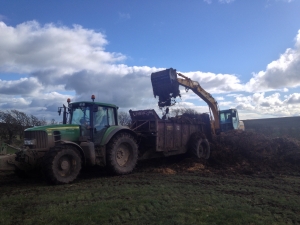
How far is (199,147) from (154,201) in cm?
787

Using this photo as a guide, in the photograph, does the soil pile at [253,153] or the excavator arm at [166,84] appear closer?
the soil pile at [253,153]

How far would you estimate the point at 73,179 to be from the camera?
8898mm

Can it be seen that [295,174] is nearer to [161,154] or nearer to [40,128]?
[161,154]

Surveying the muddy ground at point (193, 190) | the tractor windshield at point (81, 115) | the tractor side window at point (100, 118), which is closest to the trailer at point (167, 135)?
the muddy ground at point (193, 190)

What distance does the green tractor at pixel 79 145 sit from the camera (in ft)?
27.9

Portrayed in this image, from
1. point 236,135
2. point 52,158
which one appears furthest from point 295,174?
point 52,158

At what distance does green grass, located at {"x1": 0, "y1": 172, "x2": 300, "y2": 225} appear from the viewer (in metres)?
5.58

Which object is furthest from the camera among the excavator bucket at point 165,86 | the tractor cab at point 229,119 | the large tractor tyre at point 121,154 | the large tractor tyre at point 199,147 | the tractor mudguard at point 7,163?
the tractor cab at point 229,119

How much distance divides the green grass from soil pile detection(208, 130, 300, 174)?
2.68 metres

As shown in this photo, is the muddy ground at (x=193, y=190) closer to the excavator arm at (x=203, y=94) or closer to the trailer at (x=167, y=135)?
the trailer at (x=167, y=135)

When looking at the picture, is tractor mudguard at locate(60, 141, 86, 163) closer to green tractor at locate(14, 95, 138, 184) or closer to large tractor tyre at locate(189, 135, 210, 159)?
green tractor at locate(14, 95, 138, 184)

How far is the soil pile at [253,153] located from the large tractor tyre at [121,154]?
154 inches

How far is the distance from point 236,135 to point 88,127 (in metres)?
8.87

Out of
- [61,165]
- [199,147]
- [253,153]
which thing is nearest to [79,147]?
[61,165]
